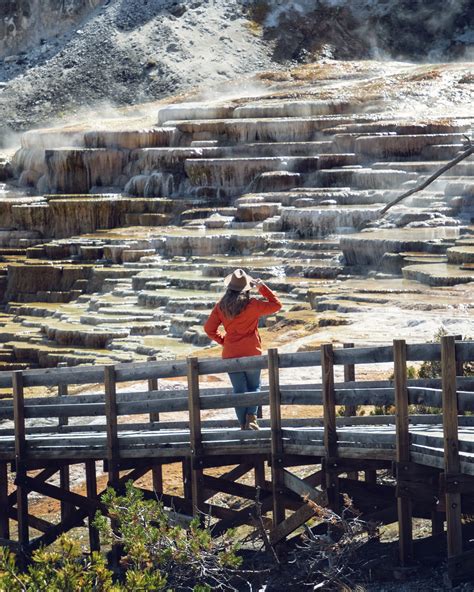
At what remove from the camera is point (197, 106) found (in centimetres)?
4194

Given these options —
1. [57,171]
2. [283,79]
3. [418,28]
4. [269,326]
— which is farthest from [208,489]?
[418,28]

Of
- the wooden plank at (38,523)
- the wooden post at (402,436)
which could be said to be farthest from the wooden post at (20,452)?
the wooden post at (402,436)

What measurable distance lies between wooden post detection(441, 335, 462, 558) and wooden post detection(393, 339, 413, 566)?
32 cm

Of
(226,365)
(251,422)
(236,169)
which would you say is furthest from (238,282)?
(236,169)

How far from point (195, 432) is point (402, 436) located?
5.45 feet

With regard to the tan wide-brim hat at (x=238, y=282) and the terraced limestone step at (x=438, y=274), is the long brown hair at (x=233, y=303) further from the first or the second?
the terraced limestone step at (x=438, y=274)

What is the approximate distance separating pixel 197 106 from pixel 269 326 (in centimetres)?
2108

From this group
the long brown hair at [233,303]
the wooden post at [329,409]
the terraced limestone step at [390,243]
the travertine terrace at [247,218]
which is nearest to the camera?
the wooden post at [329,409]

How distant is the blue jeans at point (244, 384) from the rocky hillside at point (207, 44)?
4205 centimetres

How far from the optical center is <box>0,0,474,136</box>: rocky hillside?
53094mm

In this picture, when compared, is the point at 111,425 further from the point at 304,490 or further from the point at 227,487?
the point at 304,490

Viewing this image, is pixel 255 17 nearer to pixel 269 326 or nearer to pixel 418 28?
pixel 418 28

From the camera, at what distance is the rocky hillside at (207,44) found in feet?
174

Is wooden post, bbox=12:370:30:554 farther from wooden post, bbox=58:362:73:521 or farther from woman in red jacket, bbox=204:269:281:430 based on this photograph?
woman in red jacket, bbox=204:269:281:430
